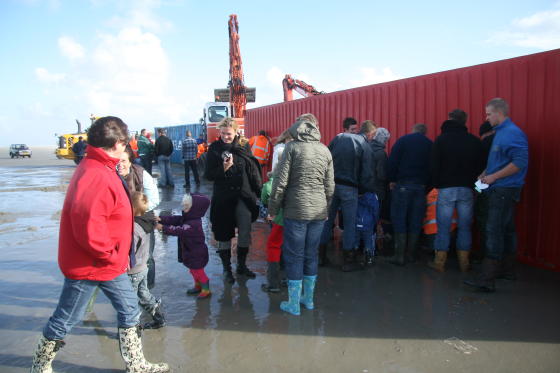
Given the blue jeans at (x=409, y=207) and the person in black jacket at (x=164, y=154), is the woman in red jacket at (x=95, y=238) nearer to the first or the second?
the blue jeans at (x=409, y=207)

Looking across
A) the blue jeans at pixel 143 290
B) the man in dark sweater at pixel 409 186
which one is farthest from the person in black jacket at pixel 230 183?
the man in dark sweater at pixel 409 186

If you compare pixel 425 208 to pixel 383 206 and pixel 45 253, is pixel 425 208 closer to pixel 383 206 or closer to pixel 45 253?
pixel 383 206

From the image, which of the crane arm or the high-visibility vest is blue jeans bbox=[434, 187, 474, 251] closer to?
the high-visibility vest

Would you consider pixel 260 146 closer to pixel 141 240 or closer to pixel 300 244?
pixel 300 244

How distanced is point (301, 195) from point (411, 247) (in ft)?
7.93

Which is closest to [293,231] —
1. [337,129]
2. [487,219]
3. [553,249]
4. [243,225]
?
[243,225]

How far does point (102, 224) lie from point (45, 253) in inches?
175

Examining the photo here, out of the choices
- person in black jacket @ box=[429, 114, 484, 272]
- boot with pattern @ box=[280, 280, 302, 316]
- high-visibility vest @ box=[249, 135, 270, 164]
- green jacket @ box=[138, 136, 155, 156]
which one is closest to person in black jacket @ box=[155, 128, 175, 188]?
green jacket @ box=[138, 136, 155, 156]

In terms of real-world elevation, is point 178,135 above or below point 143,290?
above

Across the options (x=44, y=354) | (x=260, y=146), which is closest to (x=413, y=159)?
(x=44, y=354)

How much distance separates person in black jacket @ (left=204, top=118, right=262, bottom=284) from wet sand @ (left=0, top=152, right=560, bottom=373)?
0.64 metres

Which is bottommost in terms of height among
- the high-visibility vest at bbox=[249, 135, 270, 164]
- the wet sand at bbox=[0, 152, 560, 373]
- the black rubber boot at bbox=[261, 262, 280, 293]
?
the wet sand at bbox=[0, 152, 560, 373]

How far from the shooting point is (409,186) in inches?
211

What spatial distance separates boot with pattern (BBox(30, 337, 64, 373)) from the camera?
2.70 m
